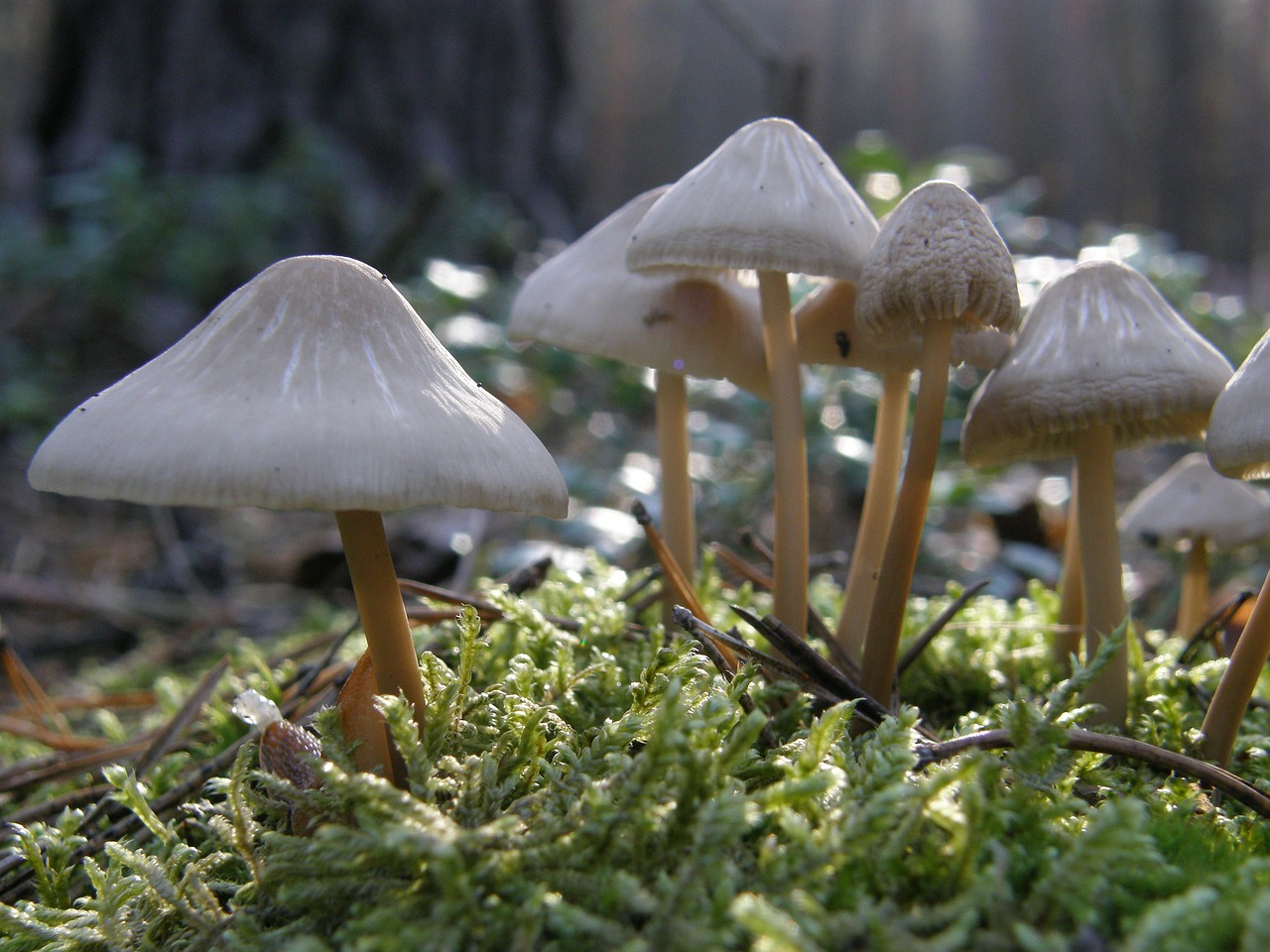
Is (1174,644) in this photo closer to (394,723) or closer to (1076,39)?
(394,723)

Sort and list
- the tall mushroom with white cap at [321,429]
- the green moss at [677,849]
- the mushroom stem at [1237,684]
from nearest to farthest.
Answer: the green moss at [677,849] → the tall mushroom with white cap at [321,429] → the mushroom stem at [1237,684]

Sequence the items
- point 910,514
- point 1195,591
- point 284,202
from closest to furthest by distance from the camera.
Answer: point 910,514
point 1195,591
point 284,202

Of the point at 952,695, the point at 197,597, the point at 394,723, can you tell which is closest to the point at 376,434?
the point at 394,723

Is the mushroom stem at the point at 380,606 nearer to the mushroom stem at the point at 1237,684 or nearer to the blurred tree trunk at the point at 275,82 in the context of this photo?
the mushroom stem at the point at 1237,684

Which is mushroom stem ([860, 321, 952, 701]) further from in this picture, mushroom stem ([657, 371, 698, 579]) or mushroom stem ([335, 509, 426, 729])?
mushroom stem ([335, 509, 426, 729])

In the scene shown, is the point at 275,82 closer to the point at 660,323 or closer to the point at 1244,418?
the point at 660,323


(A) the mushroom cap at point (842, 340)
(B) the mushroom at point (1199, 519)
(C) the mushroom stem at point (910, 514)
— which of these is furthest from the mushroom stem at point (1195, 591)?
(C) the mushroom stem at point (910, 514)

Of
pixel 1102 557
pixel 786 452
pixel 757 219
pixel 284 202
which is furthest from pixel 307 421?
pixel 284 202
